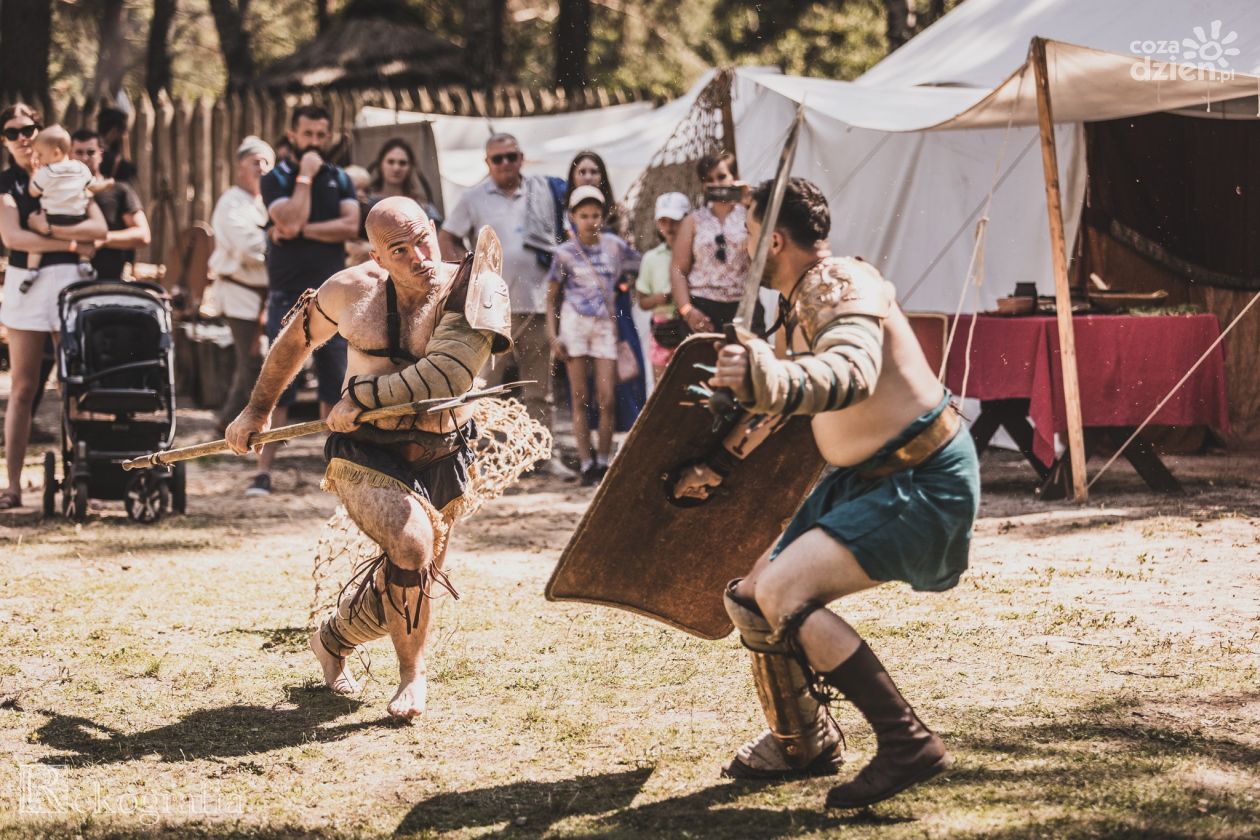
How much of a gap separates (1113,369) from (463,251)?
3.99 m

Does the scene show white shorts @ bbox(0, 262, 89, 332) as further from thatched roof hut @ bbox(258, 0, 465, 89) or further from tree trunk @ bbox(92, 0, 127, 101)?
tree trunk @ bbox(92, 0, 127, 101)

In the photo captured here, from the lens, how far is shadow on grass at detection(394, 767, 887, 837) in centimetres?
361

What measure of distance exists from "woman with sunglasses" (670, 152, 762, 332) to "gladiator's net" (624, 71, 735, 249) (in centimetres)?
116

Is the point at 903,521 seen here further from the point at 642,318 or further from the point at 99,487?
the point at 642,318

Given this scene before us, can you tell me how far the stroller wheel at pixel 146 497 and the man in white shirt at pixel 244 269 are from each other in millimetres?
2033

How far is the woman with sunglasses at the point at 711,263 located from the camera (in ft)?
28.4

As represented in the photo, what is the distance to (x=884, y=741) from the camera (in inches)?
143

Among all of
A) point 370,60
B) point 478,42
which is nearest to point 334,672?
point 478,42

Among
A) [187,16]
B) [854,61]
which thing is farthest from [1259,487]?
[187,16]

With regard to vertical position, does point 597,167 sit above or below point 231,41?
below

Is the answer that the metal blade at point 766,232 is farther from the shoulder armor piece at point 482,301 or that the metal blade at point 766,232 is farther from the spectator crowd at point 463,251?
the spectator crowd at point 463,251

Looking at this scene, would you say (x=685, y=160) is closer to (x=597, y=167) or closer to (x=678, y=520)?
(x=597, y=167)

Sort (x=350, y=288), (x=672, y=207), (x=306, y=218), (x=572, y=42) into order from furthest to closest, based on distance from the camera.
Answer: (x=572, y=42), (x=672, y=207), (x=306, y=218), (x=350, y=288)

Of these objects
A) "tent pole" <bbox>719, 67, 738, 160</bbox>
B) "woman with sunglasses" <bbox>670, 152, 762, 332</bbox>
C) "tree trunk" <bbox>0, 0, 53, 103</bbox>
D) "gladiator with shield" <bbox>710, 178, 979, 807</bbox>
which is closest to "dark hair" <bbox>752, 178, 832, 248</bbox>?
"gladiator with shield" <bbox>710, 178, 979, 807</bbox>
